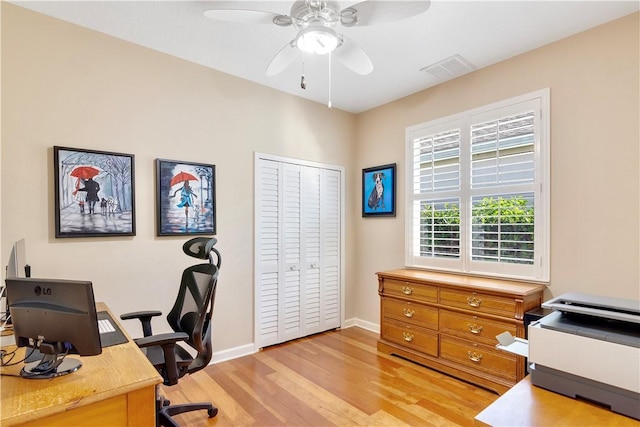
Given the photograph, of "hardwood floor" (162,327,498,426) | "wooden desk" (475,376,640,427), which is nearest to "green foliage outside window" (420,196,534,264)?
"hardwood floor" (162,327,498,426)

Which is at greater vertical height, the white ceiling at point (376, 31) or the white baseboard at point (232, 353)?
the white ceiling at point (376, 31)

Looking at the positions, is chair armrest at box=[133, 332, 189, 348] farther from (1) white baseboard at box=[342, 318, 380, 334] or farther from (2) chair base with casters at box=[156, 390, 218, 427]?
(1) white baseboard at box=[342, 318, 380, 334]

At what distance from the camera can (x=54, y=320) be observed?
4.23 ft

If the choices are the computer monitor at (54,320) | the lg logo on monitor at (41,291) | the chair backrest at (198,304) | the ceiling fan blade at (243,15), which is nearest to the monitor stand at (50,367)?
the computer monitor at (54,320)

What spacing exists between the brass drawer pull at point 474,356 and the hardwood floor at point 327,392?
20cm

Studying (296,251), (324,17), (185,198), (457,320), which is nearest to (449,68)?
(324,17)

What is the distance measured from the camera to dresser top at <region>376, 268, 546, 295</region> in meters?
2.63

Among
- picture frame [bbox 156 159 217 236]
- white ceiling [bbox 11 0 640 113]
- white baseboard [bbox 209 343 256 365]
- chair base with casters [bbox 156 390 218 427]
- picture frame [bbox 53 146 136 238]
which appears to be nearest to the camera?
chair base with casters [bbox 156 390 218 427]

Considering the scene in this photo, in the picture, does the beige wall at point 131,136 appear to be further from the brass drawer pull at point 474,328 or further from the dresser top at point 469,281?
the brass drawer pull at point 474,328

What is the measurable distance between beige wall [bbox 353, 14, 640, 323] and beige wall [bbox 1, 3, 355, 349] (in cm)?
236

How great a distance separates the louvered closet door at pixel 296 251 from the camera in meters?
3.53

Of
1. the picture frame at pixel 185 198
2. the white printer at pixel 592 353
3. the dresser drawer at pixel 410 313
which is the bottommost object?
the dresser drawer at pixel 410 313

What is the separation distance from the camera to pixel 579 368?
1.08 metres

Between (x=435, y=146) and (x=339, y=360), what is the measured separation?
7.68 ft
